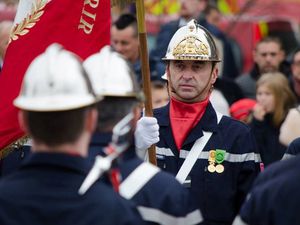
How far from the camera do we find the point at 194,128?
8234mm

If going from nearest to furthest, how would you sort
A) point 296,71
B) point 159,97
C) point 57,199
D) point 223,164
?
1. point 57,199
2. point 223,164
3. point 159,97
4. point 296,71

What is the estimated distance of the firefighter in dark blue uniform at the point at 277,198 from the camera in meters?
5.19

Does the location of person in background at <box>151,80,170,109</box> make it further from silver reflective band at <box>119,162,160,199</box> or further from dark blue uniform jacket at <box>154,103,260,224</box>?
silver reflective band at <box>119,162,160,199</box>

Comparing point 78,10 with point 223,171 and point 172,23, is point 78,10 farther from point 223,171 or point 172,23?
point 172,23

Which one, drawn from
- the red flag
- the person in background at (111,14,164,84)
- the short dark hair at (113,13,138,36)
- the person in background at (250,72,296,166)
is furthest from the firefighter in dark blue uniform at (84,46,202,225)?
the short dark hair at (113,13,138,36)

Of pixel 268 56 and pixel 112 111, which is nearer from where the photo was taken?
pixel 112 111

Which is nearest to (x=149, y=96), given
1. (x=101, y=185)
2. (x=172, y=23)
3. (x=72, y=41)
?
(x=72, y=41)

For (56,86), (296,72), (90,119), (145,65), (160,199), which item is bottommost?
(296,72)

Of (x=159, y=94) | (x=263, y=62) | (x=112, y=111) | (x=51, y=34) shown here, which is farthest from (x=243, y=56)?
(x=112, y=111)

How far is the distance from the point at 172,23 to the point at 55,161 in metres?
8.56

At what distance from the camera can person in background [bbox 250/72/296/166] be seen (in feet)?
35.1

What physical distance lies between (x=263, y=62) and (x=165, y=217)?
7.78 meters

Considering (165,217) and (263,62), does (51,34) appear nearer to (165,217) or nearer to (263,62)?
(165,217)

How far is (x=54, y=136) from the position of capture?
4.89 metres
